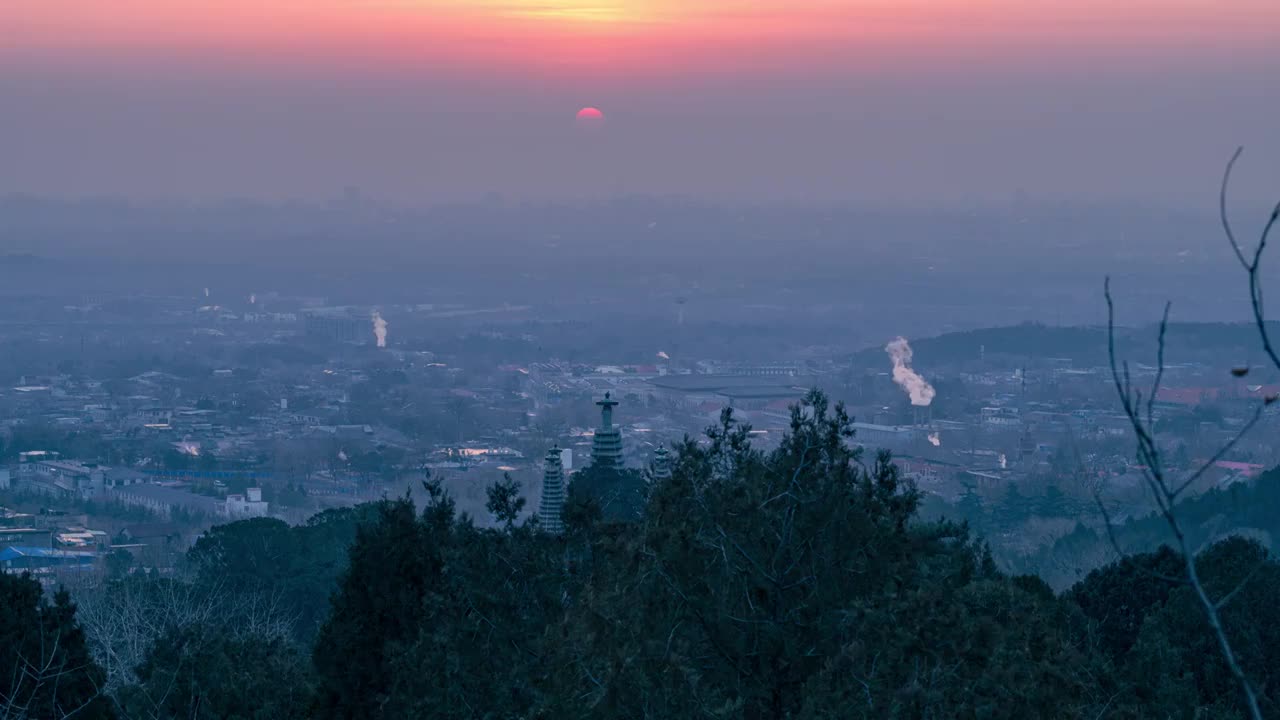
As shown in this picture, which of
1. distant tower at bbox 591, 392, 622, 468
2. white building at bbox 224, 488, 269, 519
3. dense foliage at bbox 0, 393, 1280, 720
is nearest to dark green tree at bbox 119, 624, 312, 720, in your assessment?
dense foliage at bbox 0, 393, 1280, 720

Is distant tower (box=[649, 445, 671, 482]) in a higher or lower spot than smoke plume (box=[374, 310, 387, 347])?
lower

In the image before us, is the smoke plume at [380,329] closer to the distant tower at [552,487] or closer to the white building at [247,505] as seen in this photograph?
the white building at [247,505]

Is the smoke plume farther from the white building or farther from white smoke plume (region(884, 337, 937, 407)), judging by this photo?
the white building

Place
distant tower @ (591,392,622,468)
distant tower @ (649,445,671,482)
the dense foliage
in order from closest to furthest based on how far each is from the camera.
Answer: the dense foliage → distant tower @ (649,445,671,482) → distant tower @ (591,392,622,468)

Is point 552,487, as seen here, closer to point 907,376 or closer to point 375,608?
point 375,608

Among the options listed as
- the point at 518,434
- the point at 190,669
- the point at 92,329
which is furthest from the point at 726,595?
the point at 92,329

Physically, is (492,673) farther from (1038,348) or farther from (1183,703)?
(1038,348)

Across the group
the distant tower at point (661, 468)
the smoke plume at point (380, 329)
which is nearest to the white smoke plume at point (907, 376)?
the smoke plume at point (380, 329)
